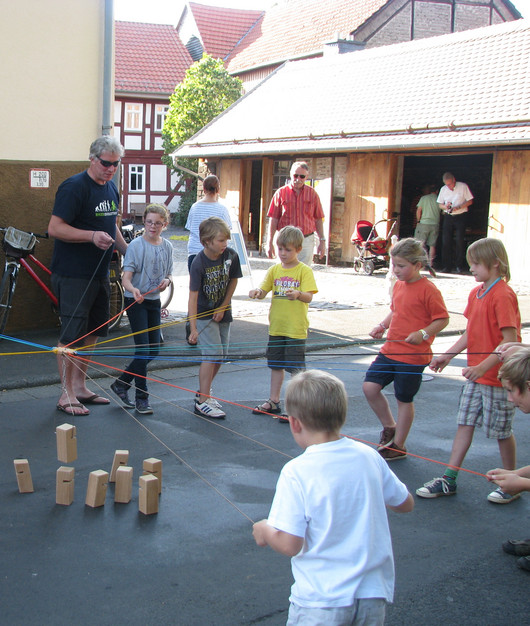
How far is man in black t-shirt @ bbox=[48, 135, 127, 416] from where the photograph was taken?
20.5ft

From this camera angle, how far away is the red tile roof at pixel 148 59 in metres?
40.5

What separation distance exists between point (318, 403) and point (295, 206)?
769cm

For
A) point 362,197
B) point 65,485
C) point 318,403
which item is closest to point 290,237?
point 65,485

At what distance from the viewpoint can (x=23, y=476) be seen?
183 inches

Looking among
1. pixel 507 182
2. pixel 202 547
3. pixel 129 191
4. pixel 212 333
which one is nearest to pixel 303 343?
pixel 212 333

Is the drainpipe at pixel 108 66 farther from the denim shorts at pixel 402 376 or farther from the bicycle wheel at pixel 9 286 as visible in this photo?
the denim shorts at pixel 402 376

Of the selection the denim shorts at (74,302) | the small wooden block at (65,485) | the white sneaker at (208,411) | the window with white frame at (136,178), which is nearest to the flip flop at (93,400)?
the denim shorts at (74,302)

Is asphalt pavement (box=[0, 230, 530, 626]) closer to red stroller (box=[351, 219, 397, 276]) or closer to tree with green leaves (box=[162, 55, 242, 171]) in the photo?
red stroller (box=[351, 219, 397, 276])

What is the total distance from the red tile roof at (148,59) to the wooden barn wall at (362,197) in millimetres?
23362

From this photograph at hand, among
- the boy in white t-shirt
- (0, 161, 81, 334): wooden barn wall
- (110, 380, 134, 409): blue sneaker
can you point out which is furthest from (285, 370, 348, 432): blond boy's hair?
(0, 161, 81, 334): wooden barn wall

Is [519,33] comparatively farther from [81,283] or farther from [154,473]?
[154,473]

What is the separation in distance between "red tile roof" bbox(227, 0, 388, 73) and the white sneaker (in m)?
29.1

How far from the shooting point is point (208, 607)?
136 inches

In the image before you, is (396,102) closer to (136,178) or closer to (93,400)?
(93,400)
